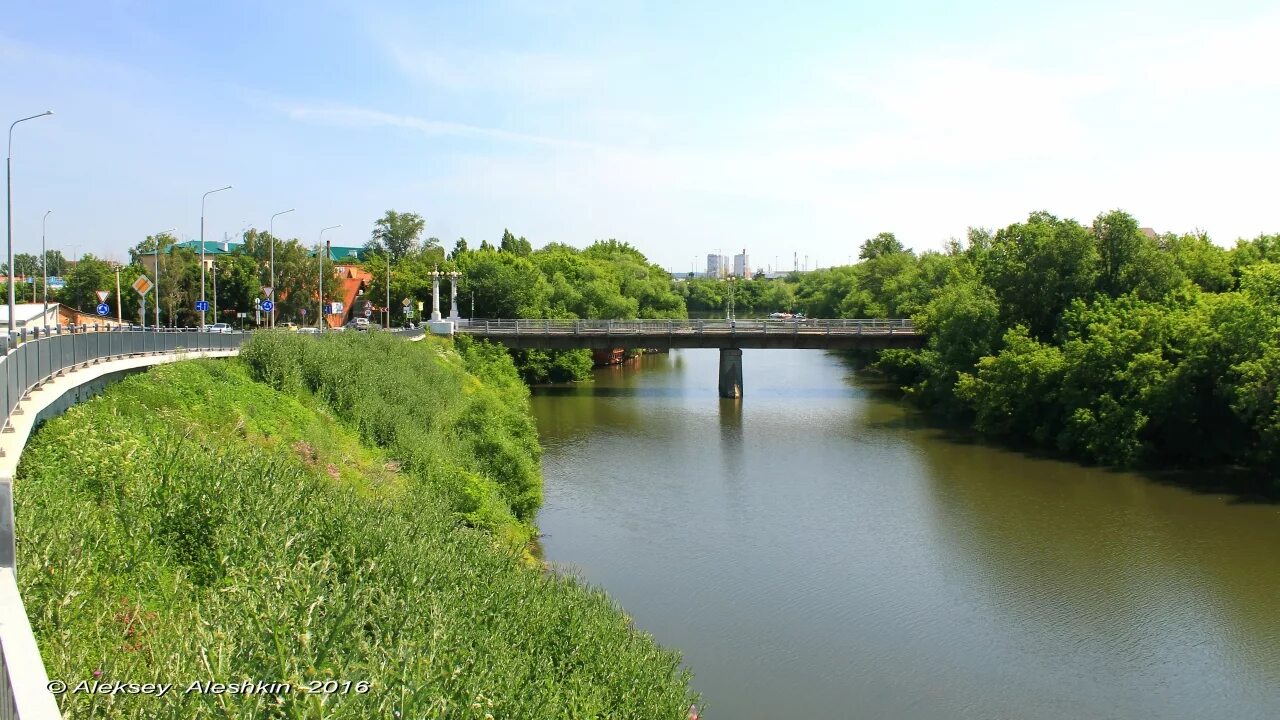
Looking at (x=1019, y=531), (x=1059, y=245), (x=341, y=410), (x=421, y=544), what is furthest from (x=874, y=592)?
(x=1059, y=245)

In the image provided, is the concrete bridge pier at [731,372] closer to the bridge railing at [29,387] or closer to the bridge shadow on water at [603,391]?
the bridge shadow on water at [603,391]

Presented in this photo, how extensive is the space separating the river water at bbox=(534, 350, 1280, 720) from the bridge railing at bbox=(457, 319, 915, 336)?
18564mm

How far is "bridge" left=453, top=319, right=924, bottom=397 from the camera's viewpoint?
65.2 m

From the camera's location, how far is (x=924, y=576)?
27.5m

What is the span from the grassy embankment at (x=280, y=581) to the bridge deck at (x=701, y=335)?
37620 mm

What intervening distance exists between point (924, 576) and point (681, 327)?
40463mm

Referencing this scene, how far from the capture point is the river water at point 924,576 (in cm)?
2056

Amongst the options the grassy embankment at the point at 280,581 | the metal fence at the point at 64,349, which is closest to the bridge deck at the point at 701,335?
the metal fence at the point at 64,349

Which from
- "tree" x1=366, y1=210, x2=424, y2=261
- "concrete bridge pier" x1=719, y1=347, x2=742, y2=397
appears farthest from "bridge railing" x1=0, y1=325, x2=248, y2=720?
"tree" x1=366, y1=210, x2=424, y2=261

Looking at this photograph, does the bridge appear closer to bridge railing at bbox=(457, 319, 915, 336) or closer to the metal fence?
bridge railing at bbox=(457, 319, 915, 336)

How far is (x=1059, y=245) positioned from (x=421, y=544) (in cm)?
4518

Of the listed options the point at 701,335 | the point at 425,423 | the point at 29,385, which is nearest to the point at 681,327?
the point at 701,335

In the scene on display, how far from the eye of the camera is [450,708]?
11961mm

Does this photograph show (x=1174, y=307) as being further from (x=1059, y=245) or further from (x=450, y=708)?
(x=450, y=708)
